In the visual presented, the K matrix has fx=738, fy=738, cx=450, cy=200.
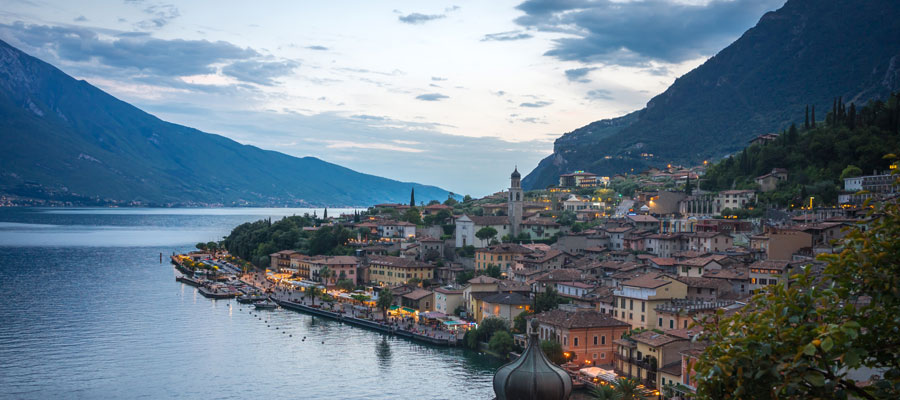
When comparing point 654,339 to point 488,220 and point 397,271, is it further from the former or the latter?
point 488,220

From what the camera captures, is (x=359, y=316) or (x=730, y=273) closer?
(x=730, y=273)

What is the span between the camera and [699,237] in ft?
172

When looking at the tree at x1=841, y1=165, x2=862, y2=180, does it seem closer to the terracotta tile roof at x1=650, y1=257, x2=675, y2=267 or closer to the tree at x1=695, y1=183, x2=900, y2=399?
the terracotta tile roof at x1=650, y1=257, x2=675, y2=267

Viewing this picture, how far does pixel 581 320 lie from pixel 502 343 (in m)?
5.33

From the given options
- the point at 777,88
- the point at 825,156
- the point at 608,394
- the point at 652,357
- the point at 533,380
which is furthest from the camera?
the point at 777,88

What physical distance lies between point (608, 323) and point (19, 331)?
3555cm

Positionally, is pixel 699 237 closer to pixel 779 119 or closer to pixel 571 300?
pixel 571 300

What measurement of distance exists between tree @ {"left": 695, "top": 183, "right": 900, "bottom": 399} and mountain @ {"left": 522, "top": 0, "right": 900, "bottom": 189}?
505ft

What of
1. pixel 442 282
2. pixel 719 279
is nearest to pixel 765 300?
pixel 719 279

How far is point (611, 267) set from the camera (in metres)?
48.8

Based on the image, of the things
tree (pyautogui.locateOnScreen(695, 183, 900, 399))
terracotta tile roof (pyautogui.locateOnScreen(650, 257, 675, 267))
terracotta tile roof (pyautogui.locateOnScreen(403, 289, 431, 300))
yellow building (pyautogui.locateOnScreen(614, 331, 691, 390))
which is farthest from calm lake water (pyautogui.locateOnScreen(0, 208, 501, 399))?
tree (pyautogui.locateOnScreen(695, 183, 900, 399))

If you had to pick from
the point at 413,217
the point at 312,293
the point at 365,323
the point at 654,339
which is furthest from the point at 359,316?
the point at 413,217

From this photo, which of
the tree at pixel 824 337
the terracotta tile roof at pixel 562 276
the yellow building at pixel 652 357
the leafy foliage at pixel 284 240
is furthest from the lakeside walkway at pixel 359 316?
the tree at pixel 824 337

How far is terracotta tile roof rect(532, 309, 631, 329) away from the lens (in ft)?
118
